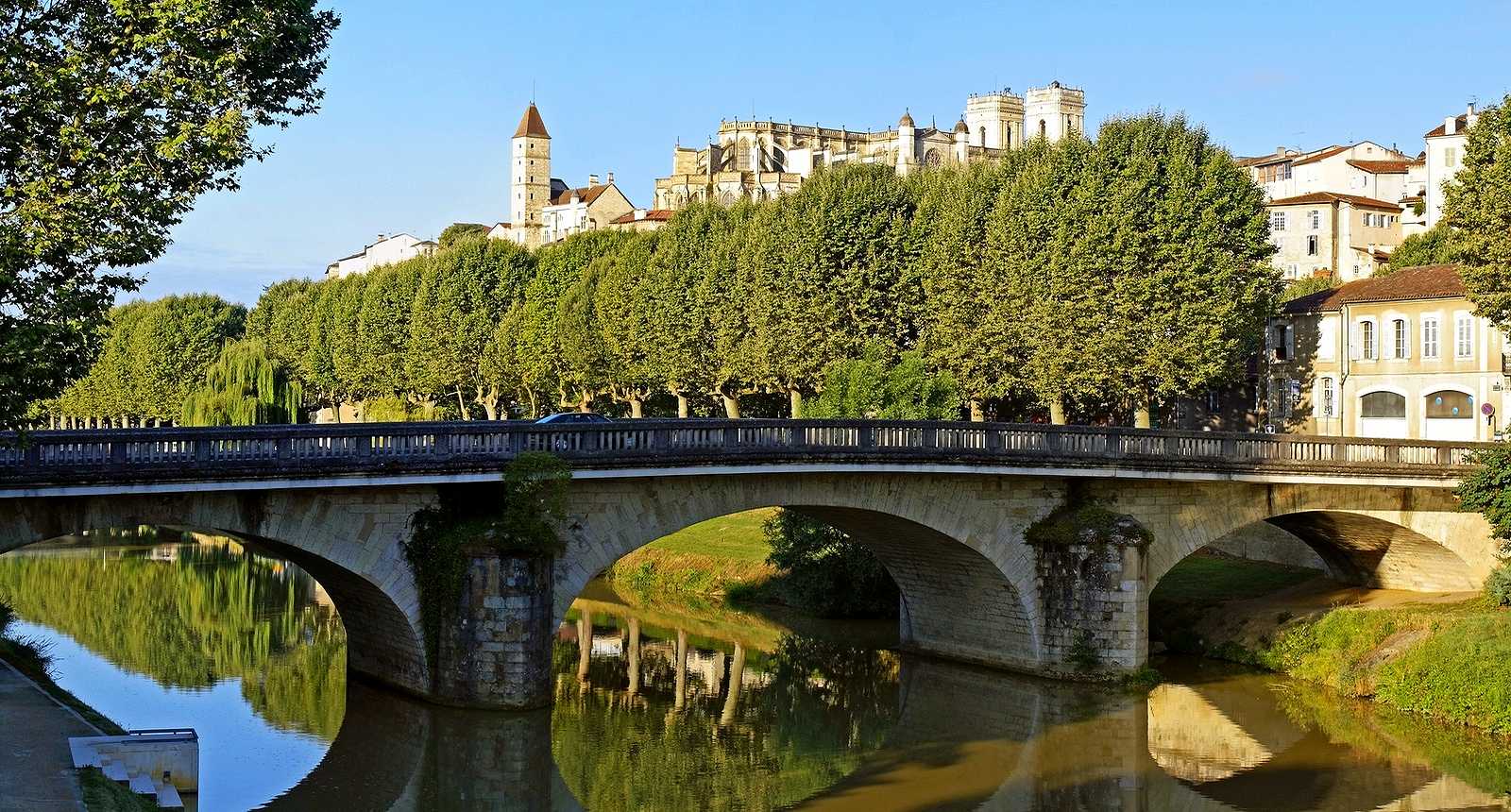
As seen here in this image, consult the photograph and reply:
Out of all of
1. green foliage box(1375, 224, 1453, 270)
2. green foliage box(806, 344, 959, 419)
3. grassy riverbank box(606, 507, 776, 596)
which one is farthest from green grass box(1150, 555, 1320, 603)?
green foliage box(1375, 224, 1453, 270)

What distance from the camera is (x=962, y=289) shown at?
56.0 m

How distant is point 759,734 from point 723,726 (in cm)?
96

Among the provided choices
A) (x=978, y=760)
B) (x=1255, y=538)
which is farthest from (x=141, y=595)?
(x=1255, y=538)

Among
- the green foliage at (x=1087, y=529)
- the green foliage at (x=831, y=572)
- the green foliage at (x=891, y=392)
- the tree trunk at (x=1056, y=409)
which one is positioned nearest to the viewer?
the green foliage at (x=1087, y=529)

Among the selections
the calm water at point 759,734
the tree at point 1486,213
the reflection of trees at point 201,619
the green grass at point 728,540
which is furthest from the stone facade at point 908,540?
the green grass at point 728,540

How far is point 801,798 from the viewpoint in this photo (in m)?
28.8

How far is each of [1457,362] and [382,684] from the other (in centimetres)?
3614

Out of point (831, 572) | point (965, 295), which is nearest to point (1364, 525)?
point (831, 572)

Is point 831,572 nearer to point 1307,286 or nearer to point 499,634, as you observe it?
point 499,634

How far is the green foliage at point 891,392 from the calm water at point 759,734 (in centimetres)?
921

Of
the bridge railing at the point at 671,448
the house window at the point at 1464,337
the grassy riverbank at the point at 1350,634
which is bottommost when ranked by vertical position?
the grassy riverbank at the point at 1350,634

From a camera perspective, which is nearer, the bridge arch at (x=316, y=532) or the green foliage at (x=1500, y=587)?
the bridge arch at (x=316, y=532)

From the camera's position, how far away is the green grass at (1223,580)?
145 ft

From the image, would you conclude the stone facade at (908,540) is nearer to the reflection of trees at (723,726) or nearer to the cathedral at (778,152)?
the reflection of trees at (723,726)
